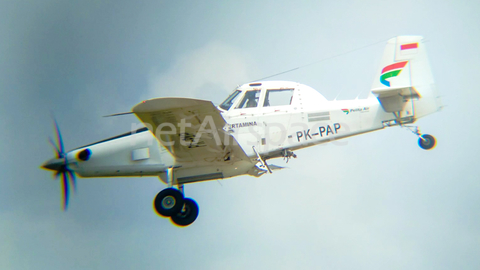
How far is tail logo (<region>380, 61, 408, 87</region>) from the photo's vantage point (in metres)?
11.5

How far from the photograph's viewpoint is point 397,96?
10.7m

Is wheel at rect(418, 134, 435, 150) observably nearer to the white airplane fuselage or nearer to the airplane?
the airplane

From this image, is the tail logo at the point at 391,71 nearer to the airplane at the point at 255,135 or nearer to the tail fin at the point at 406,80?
the tail fin at the point at 406,80

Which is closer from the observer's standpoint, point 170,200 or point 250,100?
point 170,200

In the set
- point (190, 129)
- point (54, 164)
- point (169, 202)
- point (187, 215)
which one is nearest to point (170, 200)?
point (169, 202)

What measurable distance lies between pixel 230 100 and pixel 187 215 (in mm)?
3418

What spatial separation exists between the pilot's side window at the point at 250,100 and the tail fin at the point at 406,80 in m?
3.06

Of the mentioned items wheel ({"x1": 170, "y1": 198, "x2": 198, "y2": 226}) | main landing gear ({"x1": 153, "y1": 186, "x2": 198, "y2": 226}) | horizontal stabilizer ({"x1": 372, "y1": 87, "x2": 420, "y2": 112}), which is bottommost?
wheel ({"x1": 170, "y1": 198, "x2": 198, "y2": 226})

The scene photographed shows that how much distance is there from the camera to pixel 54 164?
1084 centimetres

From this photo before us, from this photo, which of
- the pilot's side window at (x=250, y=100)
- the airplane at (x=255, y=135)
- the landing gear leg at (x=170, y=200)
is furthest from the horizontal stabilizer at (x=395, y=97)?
the landing gear leg at (x=170, y=200)

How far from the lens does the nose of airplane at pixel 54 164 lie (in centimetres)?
1083

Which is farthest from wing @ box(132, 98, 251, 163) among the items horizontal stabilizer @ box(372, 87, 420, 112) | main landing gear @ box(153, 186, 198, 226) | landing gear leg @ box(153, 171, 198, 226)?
horizontal stabilizer @ box(372, 87, 420, 112)

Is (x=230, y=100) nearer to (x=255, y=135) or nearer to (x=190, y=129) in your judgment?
(x=255, y=135)

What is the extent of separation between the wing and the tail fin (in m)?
4.17
